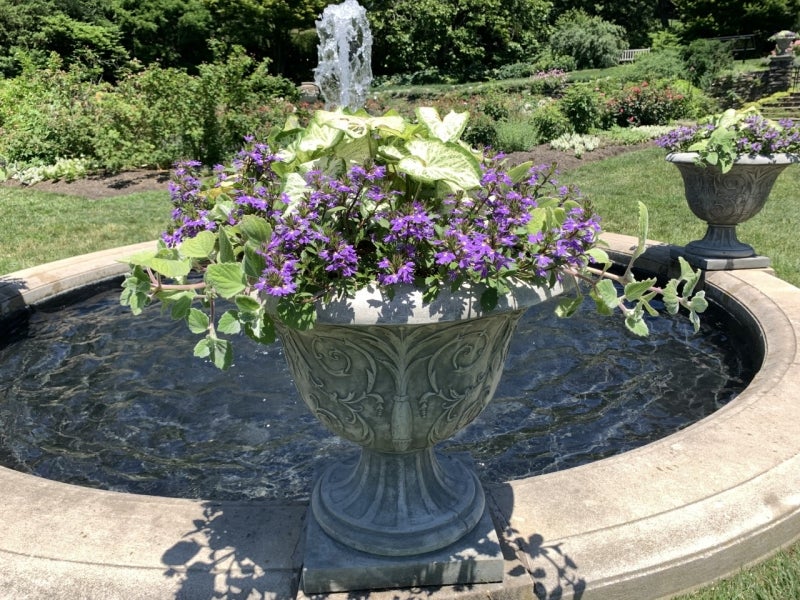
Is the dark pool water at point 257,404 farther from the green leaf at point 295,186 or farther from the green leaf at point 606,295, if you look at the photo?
the green leaf at point 295,186

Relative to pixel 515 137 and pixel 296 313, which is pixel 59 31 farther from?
pixel 296 313

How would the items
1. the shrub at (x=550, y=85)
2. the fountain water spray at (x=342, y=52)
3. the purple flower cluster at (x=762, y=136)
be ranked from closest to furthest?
the purple flower cluster at (x=762, y=136) → the fountain water spray at (x=342, y=52) → the shrub at (x=550, y=85)

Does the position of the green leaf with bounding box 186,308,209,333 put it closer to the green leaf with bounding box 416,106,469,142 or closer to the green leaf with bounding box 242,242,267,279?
the green leaf with bounding box 242,242,267,279

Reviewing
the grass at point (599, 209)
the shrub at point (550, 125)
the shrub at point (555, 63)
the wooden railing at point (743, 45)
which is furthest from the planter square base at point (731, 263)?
the wooden railing at point (743, 45)

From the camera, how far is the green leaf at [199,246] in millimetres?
1699

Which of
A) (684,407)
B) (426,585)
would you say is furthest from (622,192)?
(426,585)

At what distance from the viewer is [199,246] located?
1706 mm

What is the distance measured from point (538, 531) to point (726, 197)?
367 centimetres

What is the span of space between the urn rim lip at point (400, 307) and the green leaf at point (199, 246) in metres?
0.33

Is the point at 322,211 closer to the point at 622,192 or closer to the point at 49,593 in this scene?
the point at 49,593

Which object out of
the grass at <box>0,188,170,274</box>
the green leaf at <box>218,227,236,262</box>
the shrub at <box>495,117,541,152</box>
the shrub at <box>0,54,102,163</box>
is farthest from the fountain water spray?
the green leaf at <box>218,227,236,262</box>

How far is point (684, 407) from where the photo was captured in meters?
3.68

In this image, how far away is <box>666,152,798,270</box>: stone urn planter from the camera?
4684 mm

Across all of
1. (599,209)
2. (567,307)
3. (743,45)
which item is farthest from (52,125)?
(743,45)
